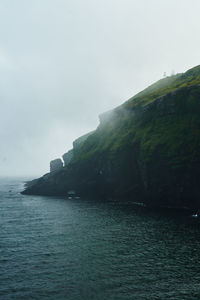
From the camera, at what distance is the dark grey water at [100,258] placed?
31484 mm

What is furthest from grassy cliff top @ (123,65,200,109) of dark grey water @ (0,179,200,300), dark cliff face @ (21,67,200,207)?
dark grey water @ (0,179,200,300)

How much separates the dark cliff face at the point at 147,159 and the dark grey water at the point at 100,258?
23402mm

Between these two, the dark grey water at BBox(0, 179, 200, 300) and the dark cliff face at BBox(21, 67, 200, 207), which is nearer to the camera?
the dark grey water at BBox(0, 179, 200, 300)

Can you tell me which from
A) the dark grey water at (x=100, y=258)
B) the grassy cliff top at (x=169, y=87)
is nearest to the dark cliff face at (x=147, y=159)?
the grassy cliff top at (x=169, y=87)

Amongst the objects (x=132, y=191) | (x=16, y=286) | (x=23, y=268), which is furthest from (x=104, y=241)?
(x=132, y=191)

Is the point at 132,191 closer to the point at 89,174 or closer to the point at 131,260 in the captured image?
the point at 89,174

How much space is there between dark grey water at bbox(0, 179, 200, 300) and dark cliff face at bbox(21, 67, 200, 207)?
23402mm

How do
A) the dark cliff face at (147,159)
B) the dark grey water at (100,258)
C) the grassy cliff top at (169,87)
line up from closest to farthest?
the dark grey water at (100,258) → the dark cliff face at (147,159) → the grassy cliff top at (169,87)

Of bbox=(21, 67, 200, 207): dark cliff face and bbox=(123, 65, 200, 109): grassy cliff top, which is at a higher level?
bbox=(123, 65, 200, 109): grassy cliff top

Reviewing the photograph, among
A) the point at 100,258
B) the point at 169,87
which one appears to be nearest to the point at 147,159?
the point at 100,258

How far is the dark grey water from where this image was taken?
3148cm

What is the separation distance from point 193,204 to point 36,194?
319ft

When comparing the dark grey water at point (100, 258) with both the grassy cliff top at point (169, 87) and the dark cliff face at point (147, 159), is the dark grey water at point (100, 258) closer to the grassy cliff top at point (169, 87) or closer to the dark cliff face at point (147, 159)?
the dark cliff face at point (147, 159)

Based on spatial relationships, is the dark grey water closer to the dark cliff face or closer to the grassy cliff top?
the dark cliff face
